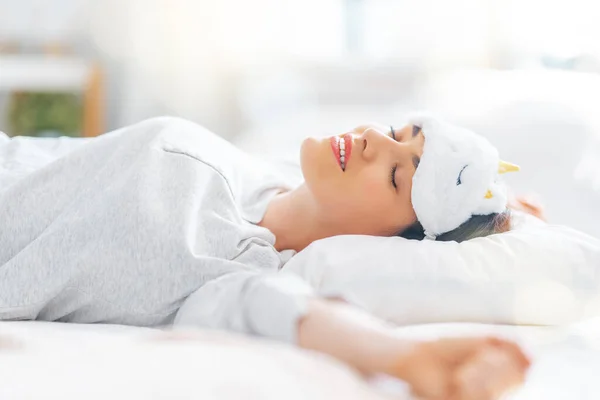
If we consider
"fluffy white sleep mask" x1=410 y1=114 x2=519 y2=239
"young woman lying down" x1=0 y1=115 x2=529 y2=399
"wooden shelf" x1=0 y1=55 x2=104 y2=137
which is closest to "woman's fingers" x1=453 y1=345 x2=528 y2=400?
"young woman lying down" x1=0 y1=115 x2=529 y2=399

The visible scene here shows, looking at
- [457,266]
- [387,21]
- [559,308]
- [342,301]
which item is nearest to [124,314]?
[342,301]

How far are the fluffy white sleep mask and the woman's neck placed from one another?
19 cm

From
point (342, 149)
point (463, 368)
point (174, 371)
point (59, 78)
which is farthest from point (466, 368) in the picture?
point (59, 78)

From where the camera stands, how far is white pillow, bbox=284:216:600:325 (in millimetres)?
1074

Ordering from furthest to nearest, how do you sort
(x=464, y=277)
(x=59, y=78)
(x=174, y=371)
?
(x=59, y=78) < (x=464, y=277) < (x=174, y=371)

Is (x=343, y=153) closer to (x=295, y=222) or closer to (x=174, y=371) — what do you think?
(x=295, y=222)

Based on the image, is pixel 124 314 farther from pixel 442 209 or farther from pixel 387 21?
pixel 387 21

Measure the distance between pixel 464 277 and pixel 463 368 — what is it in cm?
37

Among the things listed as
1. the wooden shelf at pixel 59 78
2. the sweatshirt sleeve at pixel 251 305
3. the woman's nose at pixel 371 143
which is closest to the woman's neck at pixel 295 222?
the woman's nose at pixel 371 143

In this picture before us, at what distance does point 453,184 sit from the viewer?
4.04ft

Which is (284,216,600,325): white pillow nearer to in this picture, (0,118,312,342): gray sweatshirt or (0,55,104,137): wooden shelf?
(0,118,312,342): gray sweatshirt

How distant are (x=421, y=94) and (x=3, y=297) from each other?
7.06 ft

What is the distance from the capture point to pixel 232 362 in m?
0.68

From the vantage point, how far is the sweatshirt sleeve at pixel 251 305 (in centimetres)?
86
